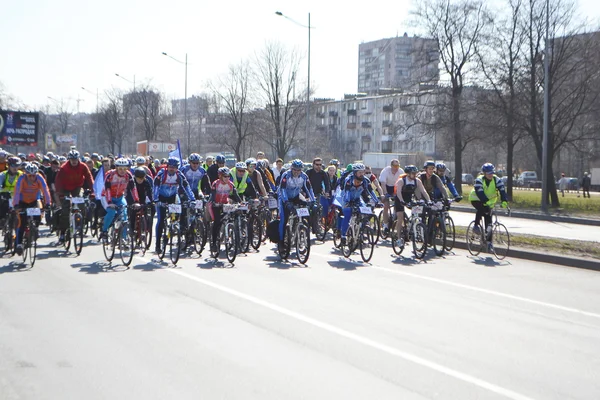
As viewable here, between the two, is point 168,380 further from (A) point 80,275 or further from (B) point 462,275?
(B) point 462,275

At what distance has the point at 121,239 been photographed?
13.1m

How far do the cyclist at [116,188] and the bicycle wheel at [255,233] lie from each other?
308 cm

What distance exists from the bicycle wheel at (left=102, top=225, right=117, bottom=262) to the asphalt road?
55 centimetres

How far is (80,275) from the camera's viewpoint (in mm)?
11820

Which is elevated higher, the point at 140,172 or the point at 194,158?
the point at 194,158

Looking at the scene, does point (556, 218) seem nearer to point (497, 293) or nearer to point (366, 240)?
point (366, 240)

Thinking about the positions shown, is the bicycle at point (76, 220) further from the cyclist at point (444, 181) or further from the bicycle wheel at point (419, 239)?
the cyclist at point (444, 181)

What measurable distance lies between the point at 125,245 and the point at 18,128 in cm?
3621

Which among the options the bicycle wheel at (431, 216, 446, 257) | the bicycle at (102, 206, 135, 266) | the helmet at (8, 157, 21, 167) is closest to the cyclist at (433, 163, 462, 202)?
the bicycle wheel at (431, 216, 446, 257)

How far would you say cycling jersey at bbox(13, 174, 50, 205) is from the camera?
42.8ft

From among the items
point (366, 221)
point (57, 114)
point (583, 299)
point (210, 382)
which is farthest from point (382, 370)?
point (57, 114)

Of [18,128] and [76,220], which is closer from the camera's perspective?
[76,220]

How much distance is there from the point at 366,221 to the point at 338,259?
0.88m

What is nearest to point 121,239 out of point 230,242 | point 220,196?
point 230,242
